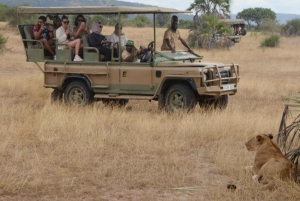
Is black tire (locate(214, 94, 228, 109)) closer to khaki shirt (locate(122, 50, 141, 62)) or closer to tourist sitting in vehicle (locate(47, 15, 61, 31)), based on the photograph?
khaki shirt (locate(122, 50, 141, 62))

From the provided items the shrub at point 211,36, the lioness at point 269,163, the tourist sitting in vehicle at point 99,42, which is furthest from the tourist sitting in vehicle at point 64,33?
the shrub at point 211,36

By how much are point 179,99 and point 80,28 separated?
2.48m

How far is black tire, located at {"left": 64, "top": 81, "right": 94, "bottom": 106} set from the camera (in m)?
11.9

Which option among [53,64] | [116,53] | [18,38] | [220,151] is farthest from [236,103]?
[18,38]

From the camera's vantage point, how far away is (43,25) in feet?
39.8

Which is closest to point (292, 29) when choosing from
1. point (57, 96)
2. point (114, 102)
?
point (114, 102)

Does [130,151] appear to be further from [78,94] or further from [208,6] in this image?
[208,6]

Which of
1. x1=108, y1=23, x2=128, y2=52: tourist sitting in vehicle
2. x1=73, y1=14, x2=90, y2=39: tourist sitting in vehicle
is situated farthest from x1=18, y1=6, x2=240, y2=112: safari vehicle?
x1=73, y1=14, x2=90, y2=39: tourist sitting in vehicle

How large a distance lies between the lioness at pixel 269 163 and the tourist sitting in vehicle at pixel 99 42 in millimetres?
5339

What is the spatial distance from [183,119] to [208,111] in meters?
1.10

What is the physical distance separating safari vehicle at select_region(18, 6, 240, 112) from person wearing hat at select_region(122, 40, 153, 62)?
146mm

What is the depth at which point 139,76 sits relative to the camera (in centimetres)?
1111

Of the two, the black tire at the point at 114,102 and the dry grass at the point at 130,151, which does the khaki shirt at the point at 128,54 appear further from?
the black tire at the point at 114,102

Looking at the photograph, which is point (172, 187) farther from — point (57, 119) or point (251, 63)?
point (251, 63)
